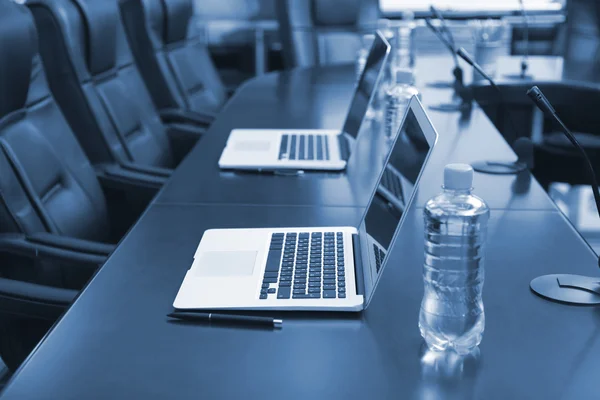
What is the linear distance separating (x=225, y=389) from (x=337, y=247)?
435 millimetres

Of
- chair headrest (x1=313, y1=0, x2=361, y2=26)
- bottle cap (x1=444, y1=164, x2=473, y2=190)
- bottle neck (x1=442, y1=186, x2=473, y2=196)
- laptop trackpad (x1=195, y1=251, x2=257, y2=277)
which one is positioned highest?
bottle cap (x1=444, y1=164, x2=473, y2=190)

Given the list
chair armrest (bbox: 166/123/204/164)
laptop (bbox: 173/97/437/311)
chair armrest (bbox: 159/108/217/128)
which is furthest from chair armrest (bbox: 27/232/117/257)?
chair armrest (bbox: 159/108/217/128)

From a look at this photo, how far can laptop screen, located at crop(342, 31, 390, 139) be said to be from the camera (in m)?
1.88

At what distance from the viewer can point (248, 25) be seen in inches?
212

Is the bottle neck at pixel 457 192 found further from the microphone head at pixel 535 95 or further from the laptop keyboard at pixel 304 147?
the laptop keyboard at pixel 304 147

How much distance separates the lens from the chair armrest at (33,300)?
1352 millimetres

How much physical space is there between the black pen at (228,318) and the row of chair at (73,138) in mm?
387

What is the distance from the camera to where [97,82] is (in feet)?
8.02

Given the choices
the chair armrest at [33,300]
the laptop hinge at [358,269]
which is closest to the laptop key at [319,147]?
the laptop hinge at [358,269]

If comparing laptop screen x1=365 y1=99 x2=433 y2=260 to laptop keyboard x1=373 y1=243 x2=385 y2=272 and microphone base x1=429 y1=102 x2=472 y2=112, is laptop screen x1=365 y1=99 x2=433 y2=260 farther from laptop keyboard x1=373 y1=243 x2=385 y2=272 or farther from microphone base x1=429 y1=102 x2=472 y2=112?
microphone base x1=429 y1=102 x2=472 y2=112

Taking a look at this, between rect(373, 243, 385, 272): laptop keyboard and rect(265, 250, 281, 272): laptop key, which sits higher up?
rect(373, 243, 385, 272): laptop keyboard

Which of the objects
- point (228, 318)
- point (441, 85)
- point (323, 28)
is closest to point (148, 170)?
point (228, 318)

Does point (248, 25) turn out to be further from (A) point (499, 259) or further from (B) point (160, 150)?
(A) point (499, 259)

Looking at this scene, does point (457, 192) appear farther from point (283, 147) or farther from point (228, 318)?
point (283, 147)
